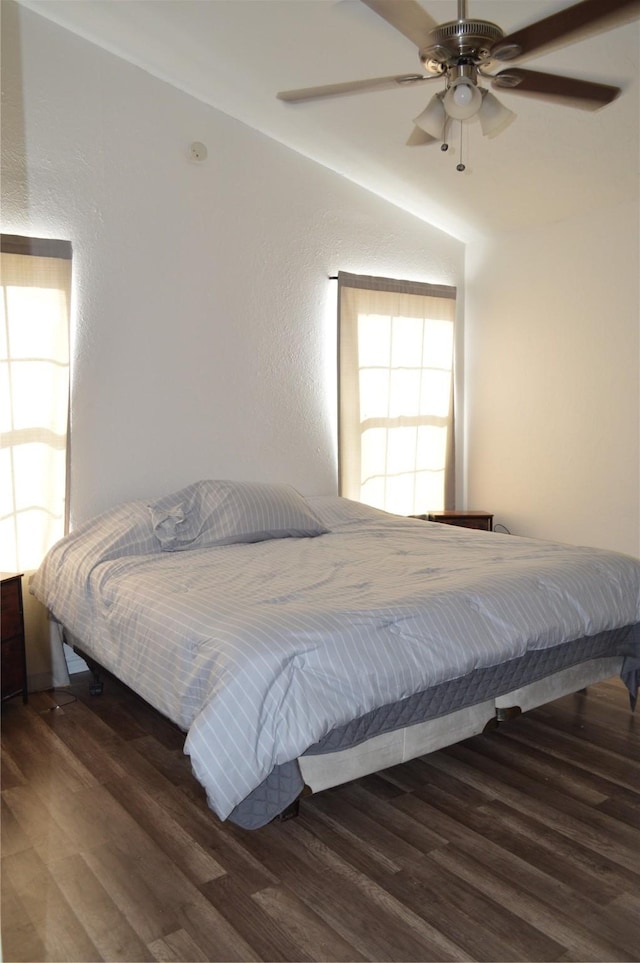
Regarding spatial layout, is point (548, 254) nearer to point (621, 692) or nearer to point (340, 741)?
point (621, 692)

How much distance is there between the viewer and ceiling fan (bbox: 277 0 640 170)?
2045 mm

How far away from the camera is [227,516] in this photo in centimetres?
353

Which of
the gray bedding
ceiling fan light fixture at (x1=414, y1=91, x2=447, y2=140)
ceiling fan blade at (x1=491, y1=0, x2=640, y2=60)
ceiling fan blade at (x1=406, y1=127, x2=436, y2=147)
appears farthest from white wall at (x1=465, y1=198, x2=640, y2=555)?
ceiling fan blade at (x1=491, y1=0, x2=640, y2=60)

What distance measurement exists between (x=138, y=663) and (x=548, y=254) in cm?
353

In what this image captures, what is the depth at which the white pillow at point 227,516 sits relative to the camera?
11.1 feet

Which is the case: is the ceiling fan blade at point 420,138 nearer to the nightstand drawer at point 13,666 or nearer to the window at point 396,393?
the window at point 396,393

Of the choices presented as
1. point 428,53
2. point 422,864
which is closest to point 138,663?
point 422,864

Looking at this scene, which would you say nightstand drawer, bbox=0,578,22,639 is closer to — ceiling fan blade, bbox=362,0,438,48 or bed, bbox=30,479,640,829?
bed, bbox=30,479,640,829

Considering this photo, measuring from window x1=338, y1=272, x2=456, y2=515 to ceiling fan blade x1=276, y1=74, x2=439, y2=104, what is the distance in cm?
191

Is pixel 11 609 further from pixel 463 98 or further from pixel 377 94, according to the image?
pixel 377 94

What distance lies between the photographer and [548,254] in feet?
15.1

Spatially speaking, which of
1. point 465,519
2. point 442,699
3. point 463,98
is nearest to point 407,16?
point 463,98

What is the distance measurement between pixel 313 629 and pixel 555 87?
1906 mm

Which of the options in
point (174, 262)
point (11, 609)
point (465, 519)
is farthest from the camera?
point (465, 519)
